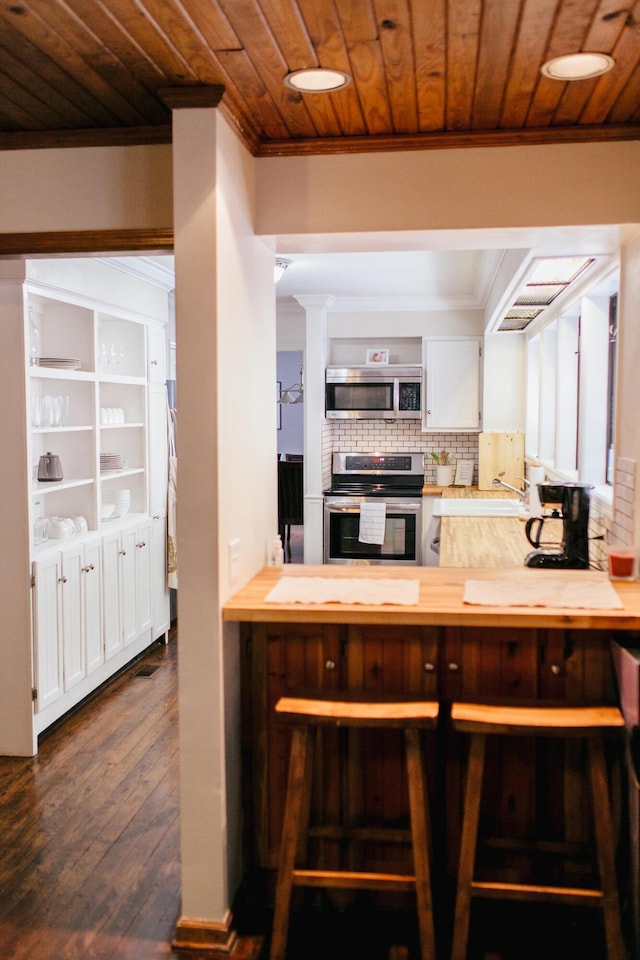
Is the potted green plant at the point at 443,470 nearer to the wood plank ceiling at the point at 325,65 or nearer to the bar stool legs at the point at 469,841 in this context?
the wood plank ceiling at the point at 325,65

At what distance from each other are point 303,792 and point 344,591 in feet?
2.03

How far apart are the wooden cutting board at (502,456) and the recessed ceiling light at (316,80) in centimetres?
532

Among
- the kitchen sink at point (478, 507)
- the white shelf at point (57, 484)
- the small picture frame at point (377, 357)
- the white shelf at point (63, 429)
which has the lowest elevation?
the kitchen sink at point (478, 507)

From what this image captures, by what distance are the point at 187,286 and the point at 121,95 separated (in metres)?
0.62

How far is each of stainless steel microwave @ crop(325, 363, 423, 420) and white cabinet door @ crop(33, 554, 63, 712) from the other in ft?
13.6

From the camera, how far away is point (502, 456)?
7465mm

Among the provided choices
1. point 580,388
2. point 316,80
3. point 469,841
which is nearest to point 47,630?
point 469,841

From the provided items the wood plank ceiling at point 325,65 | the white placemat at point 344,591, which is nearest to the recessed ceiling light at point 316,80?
the wood plank ceiling at point 325,65

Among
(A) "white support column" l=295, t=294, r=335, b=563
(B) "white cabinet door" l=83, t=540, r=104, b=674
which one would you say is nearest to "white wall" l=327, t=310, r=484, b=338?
(A) "white support column" l=295, t=294, r=335, b=563

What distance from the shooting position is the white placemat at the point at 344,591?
102 inches

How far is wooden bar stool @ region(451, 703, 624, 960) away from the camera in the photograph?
7.41ft

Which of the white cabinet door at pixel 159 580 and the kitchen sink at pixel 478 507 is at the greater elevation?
the kitchen sink at pixel 478 507

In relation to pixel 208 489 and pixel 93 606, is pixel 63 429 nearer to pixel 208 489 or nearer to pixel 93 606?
pixel 93 606

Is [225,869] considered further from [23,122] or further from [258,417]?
[23,122]
